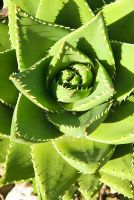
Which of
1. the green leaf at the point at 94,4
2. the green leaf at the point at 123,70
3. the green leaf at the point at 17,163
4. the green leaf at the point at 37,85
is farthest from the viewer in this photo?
the green leaf at the point at 94,4

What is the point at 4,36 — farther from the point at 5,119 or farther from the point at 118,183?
the point at 118,183

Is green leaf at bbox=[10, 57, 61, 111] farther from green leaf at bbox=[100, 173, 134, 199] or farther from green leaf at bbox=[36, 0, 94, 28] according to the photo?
green leaf at bbox=[100, 173, 134, 199]

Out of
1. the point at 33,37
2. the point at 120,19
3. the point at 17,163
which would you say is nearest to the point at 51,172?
the point at 17,163

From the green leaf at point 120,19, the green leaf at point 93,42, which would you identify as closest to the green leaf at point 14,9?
the green leaf at point 93,42

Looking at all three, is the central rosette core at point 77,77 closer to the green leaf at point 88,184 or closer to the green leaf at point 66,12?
the green leaf at point 66,12

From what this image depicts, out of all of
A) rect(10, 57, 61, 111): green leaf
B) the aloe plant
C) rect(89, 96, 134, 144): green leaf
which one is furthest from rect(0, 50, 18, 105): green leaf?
rect(89, 96, 134, 144): green leaf

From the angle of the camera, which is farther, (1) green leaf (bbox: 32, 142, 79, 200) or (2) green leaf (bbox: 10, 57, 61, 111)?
(1) green leaf (bbox: 32, 142, 79, 200)

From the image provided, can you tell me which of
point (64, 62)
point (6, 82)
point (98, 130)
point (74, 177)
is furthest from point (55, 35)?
point (74, 177)
